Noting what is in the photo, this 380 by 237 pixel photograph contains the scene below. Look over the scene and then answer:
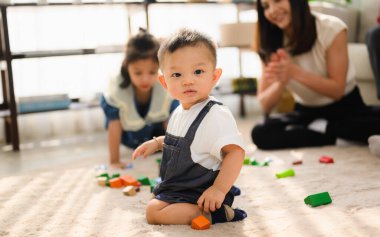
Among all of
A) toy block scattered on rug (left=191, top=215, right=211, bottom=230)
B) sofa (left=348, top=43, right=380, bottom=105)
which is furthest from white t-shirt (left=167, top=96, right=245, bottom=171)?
sofa (left=348, top=43, right=380, bottom=105)

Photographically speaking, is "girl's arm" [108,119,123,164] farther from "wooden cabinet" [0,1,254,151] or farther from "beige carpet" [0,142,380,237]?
"wooden cabinet" [0,1,254,151]

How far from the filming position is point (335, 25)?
2.05 m

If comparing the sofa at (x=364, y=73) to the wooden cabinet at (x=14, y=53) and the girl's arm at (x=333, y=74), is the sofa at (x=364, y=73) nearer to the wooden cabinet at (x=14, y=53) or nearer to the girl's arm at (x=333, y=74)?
the girl's arm at (x=333, y=74)

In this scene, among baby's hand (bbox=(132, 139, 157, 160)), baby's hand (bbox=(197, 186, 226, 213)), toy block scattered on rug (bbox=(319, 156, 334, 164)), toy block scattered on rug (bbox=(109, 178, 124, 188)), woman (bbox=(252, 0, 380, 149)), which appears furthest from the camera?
woman (bbox=(252, 0, 380, 149))

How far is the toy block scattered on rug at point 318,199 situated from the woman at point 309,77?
0.73m

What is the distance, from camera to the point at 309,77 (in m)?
2.03

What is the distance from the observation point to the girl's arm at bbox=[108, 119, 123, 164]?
6.56 ft

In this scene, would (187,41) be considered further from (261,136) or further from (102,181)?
(261,136)

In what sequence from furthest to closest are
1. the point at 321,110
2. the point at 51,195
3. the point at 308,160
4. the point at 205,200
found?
1. the point at 321,110
2. the point at 308,160
3. the point at 51,195
4. the point at 205,200

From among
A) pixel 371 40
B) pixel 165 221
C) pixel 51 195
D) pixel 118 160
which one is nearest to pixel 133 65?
pixel 118 160

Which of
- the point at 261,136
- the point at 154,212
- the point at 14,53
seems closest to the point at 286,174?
the point at 261,136

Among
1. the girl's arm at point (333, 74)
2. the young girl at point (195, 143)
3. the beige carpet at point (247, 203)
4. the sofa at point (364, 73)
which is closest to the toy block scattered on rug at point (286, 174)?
the beige carpet at point (247, 203)

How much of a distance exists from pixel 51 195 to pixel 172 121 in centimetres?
53

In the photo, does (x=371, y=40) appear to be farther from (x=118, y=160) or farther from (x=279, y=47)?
(x=118, y=160)
